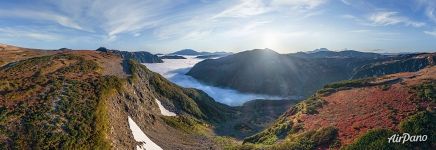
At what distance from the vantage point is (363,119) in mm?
37125

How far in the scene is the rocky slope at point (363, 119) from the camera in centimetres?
3178

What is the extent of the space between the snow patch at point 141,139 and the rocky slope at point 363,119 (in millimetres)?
14270

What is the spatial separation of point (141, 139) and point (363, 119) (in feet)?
97.2

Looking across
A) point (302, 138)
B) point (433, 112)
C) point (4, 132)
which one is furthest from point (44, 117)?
point (433, 112)

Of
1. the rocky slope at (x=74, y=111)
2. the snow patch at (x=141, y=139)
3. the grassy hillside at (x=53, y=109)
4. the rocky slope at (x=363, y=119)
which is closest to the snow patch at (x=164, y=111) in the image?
the rocky slope at (x=74, y=111)

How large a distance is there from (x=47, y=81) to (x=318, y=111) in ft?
132

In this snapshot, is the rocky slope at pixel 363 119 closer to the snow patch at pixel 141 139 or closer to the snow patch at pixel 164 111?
the snow patch at pixel 141 139

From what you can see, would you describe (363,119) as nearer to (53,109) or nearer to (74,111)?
(74,111)

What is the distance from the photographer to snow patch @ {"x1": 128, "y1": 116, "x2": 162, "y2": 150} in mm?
48125

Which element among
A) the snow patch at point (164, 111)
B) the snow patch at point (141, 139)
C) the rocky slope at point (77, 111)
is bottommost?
the snow patch at point (164, 111)

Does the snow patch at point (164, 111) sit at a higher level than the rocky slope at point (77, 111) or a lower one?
lower

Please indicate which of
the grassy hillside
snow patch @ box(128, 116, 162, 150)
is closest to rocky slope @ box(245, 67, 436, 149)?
snow patch @ box(128, 116, 162, 150)

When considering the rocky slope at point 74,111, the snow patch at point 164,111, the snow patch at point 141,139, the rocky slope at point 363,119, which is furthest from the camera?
the snow patch at point 164,111

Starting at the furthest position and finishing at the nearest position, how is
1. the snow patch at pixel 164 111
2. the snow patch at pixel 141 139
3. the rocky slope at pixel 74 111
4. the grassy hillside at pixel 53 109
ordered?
the snow patch at pixel 164 111
the snow patch at pixel 141 139
the rocky slope at pixel 74 111
the grassy hillside at pixel 53 109
